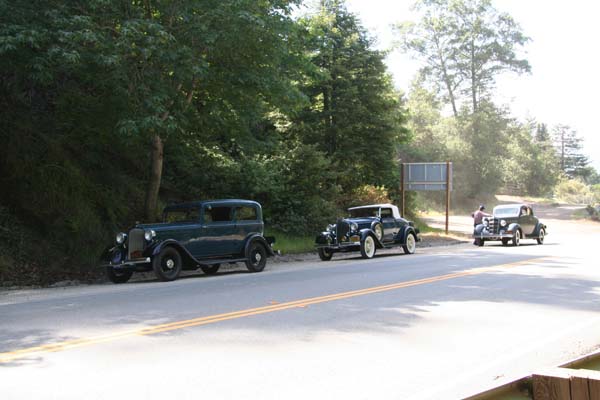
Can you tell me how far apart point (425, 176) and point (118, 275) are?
→ 2030cm

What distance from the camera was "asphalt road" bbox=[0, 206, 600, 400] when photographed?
550cm

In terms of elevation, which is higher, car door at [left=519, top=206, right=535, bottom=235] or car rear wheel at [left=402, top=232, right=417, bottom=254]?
car door at [left=519, top=206, right=535, bottom=235]

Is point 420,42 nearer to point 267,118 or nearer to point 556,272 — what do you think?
point 267,118

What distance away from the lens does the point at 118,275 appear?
14.8 metres

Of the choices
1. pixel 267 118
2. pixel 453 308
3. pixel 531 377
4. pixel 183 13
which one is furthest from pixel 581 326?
pixel 267 118

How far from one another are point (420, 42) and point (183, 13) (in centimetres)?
4786

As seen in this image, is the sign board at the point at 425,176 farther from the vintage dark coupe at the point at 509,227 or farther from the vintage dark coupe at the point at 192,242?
the vintage dark coupe at the point at 192,242

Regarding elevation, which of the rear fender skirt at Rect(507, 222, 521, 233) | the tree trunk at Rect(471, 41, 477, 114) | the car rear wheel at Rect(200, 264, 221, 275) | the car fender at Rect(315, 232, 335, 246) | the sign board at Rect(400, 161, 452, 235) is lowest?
the car rear wheel at Rect(200, 264, 221, 275)

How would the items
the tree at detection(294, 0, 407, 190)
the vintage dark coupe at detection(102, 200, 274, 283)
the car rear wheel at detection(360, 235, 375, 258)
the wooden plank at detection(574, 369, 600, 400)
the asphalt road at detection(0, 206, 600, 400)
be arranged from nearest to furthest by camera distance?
the wooden plank at detection(574, 369, 600, 400) → the asphalt road at detection(0, 206, 600, 400) → the vintage dark coupe at detection(102, 200, 274, 283) → the car rear wheel at detection(360, 235, 375, 258) → the tree at detection(294, 0, 407, 190)

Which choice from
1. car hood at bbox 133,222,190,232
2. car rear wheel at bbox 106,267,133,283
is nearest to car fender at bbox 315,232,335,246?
car hood at bbox 133,222,190,232

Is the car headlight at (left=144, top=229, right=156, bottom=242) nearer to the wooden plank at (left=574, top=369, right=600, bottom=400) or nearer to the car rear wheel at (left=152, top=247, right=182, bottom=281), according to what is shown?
the car rear wheel at (left=152, top=247, right=182, bottom=281)

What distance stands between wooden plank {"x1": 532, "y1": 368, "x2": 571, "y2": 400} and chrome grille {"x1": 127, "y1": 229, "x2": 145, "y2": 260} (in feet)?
41.8

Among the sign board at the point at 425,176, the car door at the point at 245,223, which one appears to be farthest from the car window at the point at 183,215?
the sign board at the point at 425,176

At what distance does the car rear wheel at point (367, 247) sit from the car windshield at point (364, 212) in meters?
1.46
